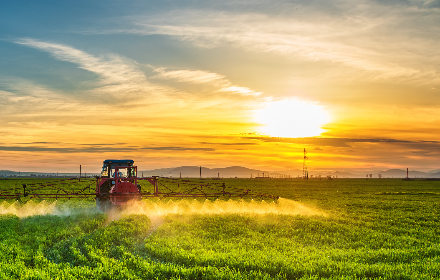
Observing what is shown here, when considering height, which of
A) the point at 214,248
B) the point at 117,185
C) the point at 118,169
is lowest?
the point at 214,248

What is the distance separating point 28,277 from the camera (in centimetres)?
1150

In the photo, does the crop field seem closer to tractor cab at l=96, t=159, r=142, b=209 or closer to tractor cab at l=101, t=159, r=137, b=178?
tractor cab at l=96, t=159, r=142, b=209

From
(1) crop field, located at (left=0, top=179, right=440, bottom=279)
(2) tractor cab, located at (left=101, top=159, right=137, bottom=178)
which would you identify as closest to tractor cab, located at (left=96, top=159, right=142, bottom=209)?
(2) tractor cab, located at (left=101, top=159, right=137, bottom=178)

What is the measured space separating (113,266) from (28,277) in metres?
2.72

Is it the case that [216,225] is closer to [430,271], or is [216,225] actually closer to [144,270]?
[144,270]

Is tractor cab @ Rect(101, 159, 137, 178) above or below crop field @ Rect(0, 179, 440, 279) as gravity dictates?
above

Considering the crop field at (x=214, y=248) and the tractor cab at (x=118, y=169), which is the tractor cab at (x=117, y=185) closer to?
the tractor cab at (x=118, y=169)

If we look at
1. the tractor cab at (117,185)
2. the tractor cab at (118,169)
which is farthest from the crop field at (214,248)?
the tractor cab at (118,169)

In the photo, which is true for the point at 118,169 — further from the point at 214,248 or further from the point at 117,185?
the point at 214,248

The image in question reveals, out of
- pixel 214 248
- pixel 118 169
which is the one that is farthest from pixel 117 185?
pixel 214 248

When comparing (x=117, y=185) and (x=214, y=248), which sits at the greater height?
(x=117, y=185)

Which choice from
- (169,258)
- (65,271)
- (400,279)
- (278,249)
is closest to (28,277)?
(65,271)

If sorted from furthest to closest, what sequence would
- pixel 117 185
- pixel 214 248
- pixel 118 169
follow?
pixel 118 169 → pixel 117 185 → pixel 214 248

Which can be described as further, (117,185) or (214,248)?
(117,185)
